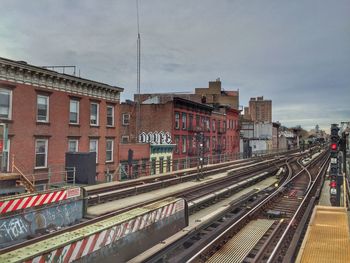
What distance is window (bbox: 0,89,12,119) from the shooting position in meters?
22.0

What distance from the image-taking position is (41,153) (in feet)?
81.0

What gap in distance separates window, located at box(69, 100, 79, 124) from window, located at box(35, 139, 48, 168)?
3171 millimetres

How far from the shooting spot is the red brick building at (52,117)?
885 inches

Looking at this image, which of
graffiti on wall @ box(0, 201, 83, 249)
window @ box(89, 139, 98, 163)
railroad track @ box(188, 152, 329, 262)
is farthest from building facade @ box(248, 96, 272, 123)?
graffiti on wall @ box(0, 201, 83, 249)

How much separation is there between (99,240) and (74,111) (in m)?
20.6

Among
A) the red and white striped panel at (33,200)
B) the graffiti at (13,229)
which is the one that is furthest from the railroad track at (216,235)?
the red and white striped panel at (33,200)

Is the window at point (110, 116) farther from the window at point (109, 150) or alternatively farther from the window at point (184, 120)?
the window at point (184, 120)

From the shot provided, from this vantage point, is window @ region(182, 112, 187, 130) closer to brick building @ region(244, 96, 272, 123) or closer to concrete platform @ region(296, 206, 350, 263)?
concrete platform @ region(296, 206, 350, 263)

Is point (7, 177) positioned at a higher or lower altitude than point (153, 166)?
higher

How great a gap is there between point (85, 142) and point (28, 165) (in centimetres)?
587

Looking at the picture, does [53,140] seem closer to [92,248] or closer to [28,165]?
[28,165]

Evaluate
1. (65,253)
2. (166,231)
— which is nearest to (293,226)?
(166,231)

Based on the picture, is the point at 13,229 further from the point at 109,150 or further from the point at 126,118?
the point at 126,118

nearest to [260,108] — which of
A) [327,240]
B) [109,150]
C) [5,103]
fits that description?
[109,150]
